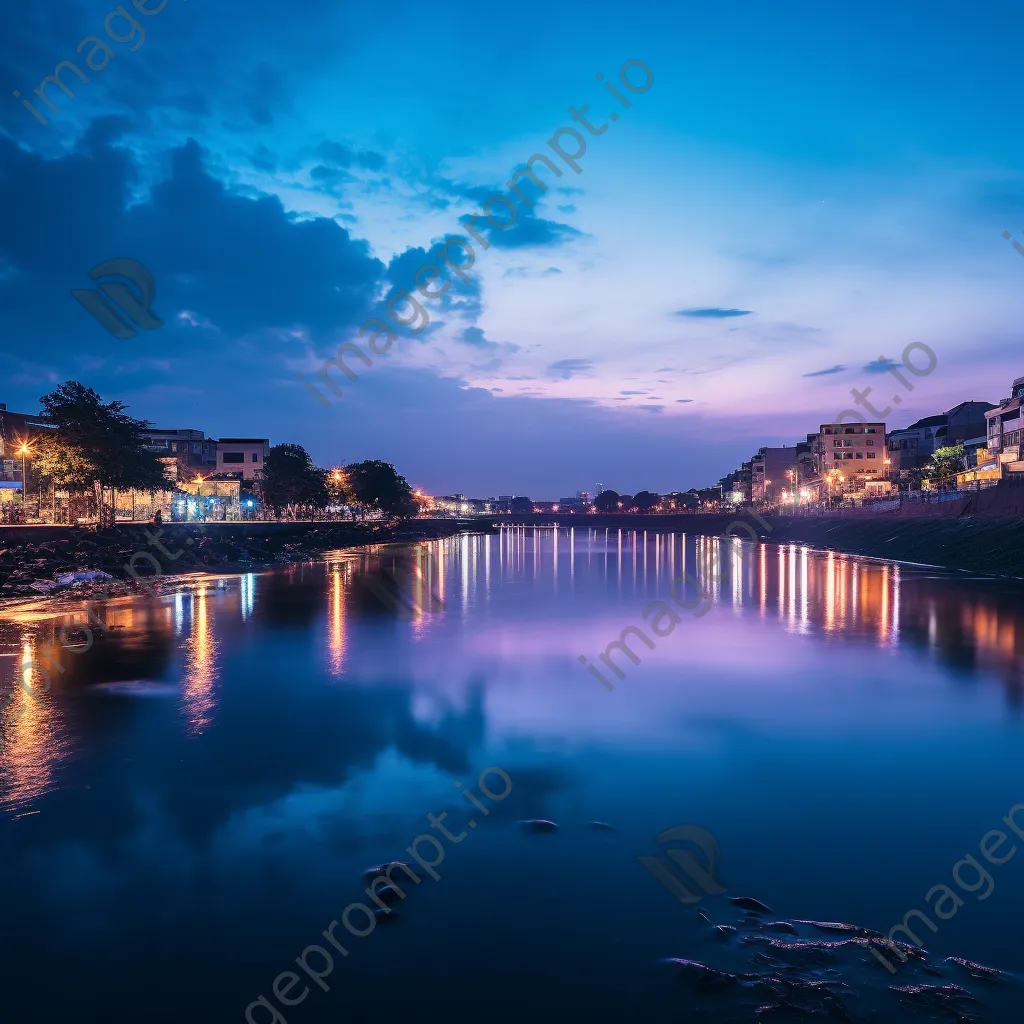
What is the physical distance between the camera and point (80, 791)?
10.5 meters

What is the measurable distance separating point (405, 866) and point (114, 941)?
300 centimetres

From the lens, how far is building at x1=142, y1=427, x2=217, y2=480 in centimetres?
12227

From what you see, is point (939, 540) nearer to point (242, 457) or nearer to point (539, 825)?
point (539, 825)

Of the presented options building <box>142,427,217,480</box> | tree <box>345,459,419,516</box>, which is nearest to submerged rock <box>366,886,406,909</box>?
building <box>142,427,217,480</box>

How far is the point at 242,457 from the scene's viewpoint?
139000 mm

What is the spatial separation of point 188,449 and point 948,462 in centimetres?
12605

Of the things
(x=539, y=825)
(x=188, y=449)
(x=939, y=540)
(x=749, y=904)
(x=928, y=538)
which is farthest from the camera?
(x=188, y=449)

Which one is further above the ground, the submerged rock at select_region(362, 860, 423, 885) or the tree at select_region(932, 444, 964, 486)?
the tree at select_region(932, 444, 964, 486)

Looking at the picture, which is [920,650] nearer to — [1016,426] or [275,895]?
[275,895]

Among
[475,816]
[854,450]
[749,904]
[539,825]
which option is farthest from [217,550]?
[854,450]

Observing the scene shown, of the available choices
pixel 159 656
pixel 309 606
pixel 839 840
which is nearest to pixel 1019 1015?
pixel 839 840

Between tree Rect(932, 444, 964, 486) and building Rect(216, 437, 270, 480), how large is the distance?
11539 centimetres

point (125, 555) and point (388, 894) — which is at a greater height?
point (125, 555)

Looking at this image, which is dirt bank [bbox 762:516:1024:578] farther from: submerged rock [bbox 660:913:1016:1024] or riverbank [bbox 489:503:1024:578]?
submerged rock [bbox 660:913:1016:1024]
